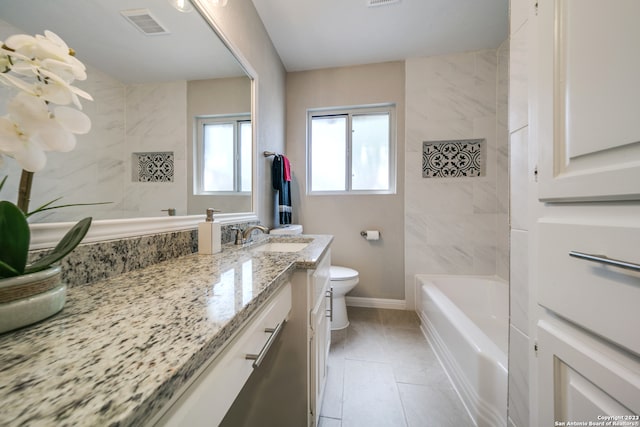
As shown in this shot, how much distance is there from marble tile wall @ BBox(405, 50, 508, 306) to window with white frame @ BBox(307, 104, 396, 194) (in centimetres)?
23

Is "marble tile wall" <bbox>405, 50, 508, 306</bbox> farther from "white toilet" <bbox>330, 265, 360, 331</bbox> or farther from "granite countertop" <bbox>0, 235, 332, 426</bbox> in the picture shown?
"granite countertop" <bbox>0, 235, 332, 426</bbox>

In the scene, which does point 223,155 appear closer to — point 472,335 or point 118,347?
point 118,347

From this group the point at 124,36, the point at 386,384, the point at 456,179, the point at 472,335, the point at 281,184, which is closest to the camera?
the point at 124,36

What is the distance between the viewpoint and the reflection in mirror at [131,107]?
577 millimetres

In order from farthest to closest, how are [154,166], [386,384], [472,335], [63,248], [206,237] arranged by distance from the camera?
[386,384] < [472,335] < [206,237] < [154,166] < [63,248]

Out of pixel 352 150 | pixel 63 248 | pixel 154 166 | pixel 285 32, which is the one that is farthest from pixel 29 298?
pixel 352 150

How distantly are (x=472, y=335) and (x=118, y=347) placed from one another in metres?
1.50

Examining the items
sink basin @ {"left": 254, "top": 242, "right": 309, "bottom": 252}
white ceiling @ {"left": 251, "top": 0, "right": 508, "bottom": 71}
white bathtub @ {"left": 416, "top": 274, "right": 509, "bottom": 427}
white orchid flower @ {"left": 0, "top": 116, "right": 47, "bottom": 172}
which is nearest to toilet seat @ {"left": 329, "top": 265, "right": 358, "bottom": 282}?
sink basin @ {"left": 254, "top": 242, "right": 309, "bottom": 252}

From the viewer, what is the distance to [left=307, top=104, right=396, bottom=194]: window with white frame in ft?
7.92

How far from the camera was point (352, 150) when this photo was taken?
2492 millimetres

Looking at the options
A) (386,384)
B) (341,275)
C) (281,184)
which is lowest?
(386,384)

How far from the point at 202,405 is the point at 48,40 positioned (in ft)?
2.31

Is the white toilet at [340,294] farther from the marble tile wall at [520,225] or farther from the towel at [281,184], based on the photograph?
the marble tile wall at [520,225]

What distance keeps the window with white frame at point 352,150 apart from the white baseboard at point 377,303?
112 cm
